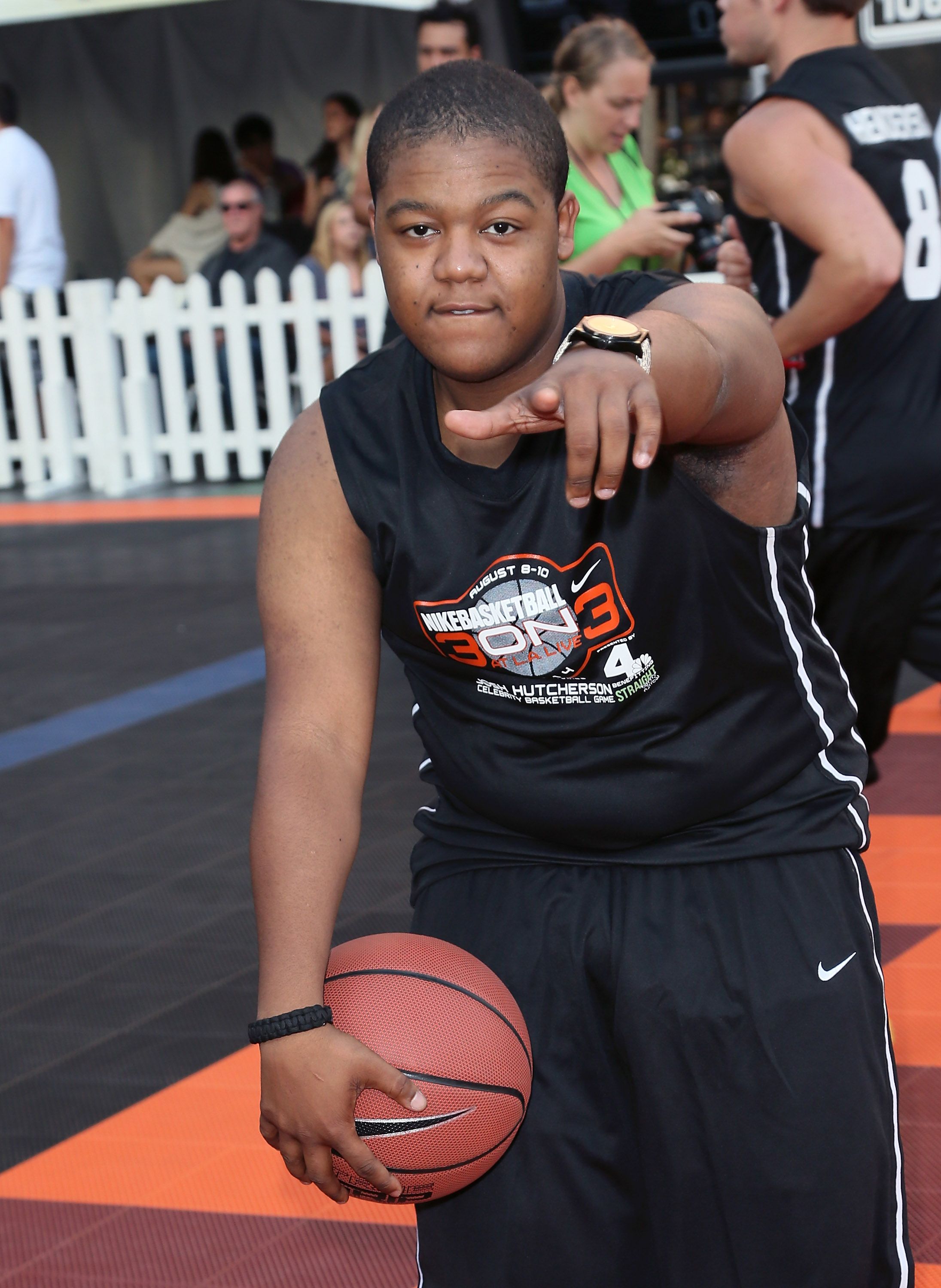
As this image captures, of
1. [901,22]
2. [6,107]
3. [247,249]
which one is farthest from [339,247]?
[901,22]

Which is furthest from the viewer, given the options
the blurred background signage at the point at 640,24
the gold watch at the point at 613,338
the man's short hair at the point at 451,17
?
the blurred background signage at the point at 640,24

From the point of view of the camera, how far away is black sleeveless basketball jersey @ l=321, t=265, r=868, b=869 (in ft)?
6.91

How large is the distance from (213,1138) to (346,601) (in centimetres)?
159

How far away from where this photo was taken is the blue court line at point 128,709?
6410 millimetres

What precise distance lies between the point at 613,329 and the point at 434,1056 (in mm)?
902

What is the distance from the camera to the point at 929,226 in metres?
3.96

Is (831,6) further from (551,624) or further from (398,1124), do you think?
(398,1124)

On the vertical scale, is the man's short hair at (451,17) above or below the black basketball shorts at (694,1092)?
above

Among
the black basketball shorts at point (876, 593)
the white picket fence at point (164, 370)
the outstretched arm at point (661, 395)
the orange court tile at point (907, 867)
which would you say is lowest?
the white picket fence at point (164, 370)

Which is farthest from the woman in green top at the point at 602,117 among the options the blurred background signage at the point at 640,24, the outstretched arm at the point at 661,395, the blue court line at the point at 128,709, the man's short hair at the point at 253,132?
the man's short hair at the point at 253,132

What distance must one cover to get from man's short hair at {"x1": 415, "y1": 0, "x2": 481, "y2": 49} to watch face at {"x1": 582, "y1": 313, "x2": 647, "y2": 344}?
4845 mm

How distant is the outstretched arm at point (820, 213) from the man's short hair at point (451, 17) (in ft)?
8.92

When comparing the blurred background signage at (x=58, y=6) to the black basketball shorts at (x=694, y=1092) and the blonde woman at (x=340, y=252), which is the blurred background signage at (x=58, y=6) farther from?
the black basketball shorts at (x=694, y=1092)

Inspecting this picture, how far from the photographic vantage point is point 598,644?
212 centimetres
